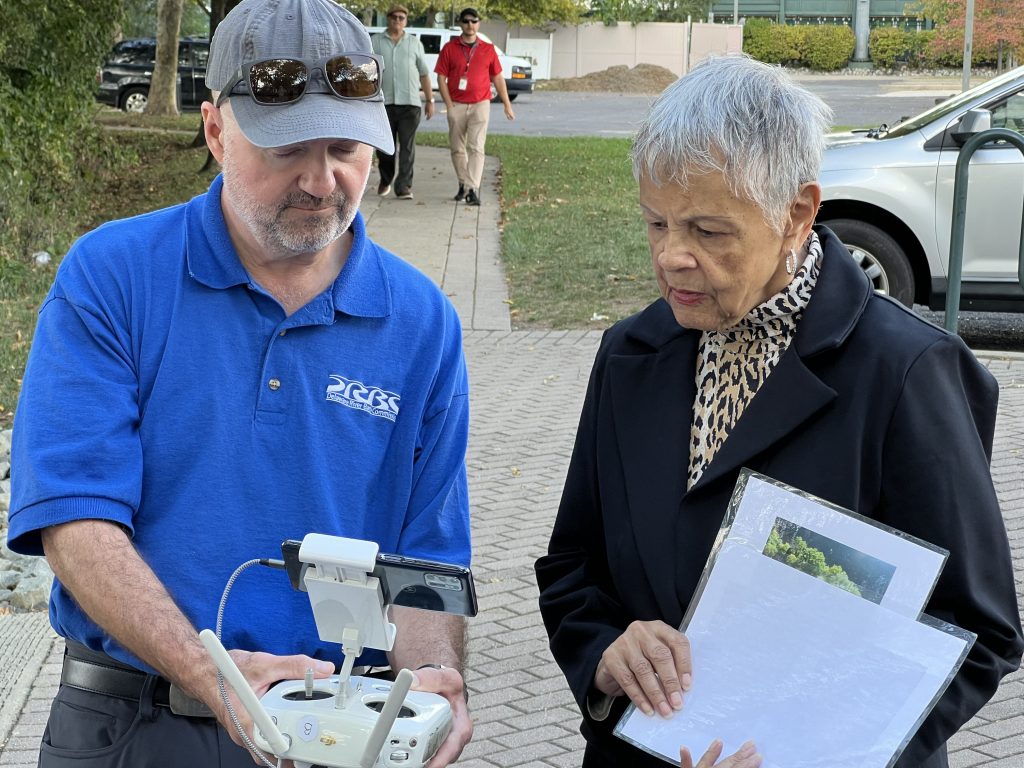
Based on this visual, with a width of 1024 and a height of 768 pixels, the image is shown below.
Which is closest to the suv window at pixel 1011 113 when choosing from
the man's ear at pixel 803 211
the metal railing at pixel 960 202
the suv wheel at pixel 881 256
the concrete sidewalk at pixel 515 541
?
the suv wheel at pixel 881 256

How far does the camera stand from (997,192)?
9.25 metres

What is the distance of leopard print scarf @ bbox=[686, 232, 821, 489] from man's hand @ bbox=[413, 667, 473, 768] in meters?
0.53

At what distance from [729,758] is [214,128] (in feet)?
4.88

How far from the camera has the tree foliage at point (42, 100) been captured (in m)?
12.1

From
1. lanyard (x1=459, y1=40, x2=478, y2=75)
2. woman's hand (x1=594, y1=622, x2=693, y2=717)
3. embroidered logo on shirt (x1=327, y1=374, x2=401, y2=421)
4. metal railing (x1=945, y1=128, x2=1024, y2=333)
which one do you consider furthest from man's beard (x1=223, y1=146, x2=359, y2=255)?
lanyard (x1=459, y1=40, x2=478, y2=75)

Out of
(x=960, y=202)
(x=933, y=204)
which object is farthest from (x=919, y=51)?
(x=960, y=202)

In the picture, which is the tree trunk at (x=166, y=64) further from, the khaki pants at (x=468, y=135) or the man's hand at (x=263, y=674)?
the man's hand at (x=263, y=674)

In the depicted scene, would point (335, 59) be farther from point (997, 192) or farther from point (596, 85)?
point (596, 85)

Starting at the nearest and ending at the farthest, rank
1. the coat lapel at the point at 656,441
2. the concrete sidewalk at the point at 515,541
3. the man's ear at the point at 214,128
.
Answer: the coat lapel at the point at 656,441, the man's ear at the point at 214,128, the concrete sidewalk at the point at 515,541

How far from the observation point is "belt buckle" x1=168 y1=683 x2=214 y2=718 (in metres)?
2.28

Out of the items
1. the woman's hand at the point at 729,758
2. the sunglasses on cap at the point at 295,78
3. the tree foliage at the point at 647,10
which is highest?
the tree foliage at the point at 647,10

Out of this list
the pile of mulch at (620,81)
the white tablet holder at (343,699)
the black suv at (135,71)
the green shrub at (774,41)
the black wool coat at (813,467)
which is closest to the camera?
the white tablet holder at (343,699)

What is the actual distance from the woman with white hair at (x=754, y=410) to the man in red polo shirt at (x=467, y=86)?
14.0m

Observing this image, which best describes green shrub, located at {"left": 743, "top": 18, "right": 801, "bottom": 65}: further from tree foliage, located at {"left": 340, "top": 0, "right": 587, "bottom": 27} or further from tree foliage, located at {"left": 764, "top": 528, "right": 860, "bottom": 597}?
tree foliage, located at {"left": 764, "top": 528, "right": 860, "bottom": 597}
